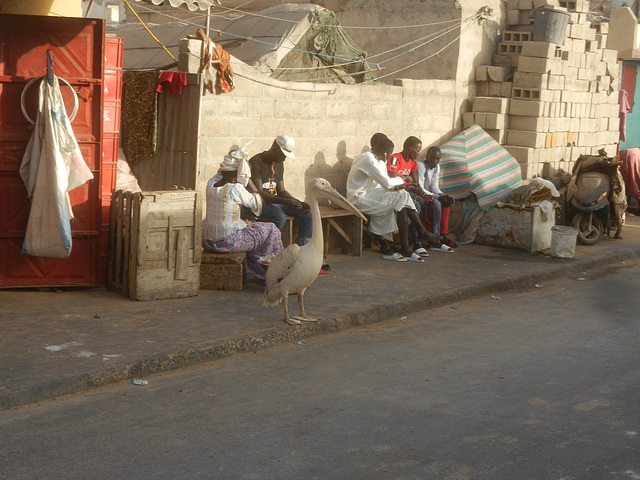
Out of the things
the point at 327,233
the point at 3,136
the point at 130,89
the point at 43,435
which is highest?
the point at 130,89

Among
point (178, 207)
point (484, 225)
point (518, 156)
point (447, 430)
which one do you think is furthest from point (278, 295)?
point (518, 156)

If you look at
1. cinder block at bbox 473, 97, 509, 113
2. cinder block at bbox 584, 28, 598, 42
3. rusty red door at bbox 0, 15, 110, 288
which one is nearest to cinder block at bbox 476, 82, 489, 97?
cinder block at bbox 473, 97, 509, 113

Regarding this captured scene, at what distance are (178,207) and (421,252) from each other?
3952 mm

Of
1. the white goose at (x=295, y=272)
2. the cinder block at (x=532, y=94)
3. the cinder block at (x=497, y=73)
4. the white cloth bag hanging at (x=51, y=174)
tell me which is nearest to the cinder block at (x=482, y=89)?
the cinder block at (x=497, y=73)

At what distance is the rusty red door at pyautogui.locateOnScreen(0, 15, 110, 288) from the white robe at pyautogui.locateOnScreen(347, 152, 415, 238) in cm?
376

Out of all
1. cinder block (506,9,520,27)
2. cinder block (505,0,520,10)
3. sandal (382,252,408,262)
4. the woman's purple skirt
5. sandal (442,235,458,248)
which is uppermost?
cinder block (505,0,520,10)

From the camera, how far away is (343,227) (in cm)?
1161

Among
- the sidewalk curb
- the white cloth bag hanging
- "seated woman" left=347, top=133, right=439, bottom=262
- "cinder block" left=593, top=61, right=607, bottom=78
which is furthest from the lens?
"cinder block" left=593, top=61, right=607, bottom=78

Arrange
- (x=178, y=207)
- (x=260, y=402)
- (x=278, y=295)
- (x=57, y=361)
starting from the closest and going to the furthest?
(x=260, y=402)
(x=57, y=361)
(x=278, y=295)
(x=178, y=207)

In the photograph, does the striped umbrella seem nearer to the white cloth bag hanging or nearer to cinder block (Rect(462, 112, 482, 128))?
cinder block (Rect(462, 112, 482, 128))

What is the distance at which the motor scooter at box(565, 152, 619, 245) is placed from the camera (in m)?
13.1

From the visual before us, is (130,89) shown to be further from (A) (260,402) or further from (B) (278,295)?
(A) (260,402)

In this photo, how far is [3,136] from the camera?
8148mm

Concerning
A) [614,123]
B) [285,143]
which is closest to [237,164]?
[285,143]
